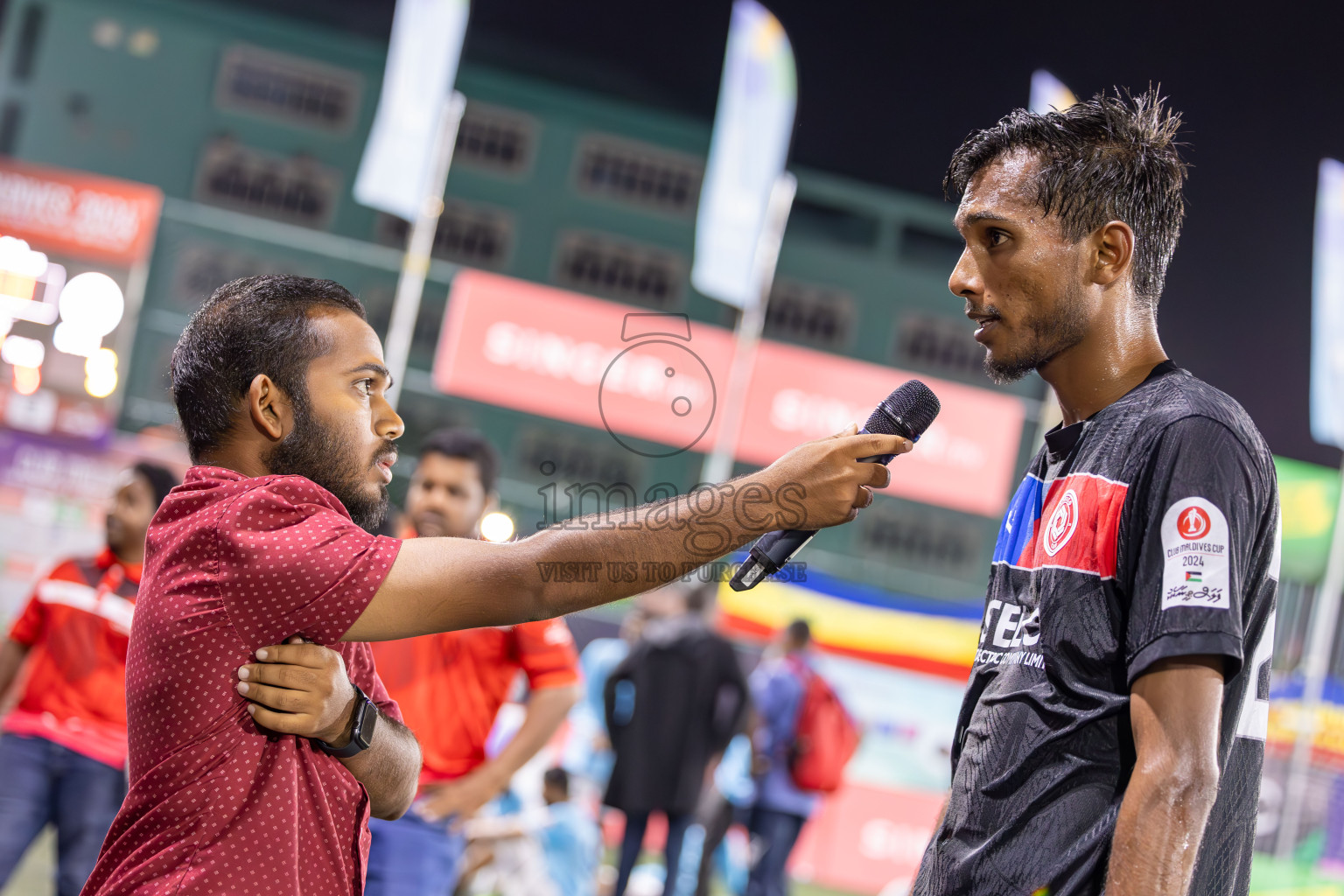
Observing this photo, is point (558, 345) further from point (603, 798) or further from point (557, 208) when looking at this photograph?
point (557, 208)

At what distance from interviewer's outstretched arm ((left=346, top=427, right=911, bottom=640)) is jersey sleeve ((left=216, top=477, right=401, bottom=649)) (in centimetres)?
3

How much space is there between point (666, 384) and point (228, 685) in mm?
9505

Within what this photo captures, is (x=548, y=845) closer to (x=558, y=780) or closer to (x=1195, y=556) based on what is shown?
(x=558, y=780)

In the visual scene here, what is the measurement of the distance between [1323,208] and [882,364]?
16927mm

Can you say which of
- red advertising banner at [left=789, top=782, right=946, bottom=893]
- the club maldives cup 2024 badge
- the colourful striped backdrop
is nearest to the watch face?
the club maldives cup 2024 badge

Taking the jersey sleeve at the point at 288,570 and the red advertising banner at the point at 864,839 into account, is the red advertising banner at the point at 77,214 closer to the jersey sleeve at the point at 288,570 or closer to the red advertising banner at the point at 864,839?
the red advertising banner at the point at 864,839

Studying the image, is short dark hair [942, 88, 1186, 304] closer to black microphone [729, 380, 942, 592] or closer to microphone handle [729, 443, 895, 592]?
black microphone [729, 380, 942, 592]

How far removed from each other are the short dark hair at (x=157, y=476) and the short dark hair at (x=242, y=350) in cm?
289

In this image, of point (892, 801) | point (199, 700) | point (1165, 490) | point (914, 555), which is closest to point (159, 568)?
point (199, 700)

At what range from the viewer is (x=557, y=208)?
2556 cm

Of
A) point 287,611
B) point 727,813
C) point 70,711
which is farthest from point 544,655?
point 727,813

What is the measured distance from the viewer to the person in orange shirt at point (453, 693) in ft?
11.0

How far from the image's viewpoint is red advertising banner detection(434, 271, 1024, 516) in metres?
10.8

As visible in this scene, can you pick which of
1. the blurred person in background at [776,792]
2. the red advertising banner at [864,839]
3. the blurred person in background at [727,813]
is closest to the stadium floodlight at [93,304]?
the blurred person in background at [727,813]
